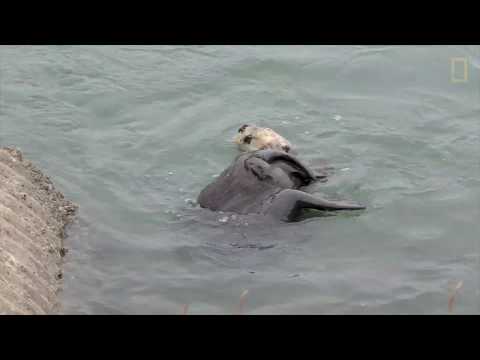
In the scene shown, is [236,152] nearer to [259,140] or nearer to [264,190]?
[259,140]

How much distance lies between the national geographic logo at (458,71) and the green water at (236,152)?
77mm

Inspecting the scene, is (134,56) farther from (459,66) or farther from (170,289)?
(170,289)

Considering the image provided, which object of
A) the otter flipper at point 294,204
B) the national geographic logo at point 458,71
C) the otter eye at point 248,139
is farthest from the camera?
the national geographic logo at point 458,71

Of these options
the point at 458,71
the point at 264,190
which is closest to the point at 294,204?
the point at 264,190

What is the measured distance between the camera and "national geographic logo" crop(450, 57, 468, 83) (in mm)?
11164

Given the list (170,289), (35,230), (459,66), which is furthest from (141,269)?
(459,66)

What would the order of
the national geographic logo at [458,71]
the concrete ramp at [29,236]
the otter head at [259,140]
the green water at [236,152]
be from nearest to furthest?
the concrete ramp at [29,236], the green water at [236,152], the otter head at [259,140], the national geographic logo at [458,71]

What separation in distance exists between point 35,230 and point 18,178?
112 centimetres

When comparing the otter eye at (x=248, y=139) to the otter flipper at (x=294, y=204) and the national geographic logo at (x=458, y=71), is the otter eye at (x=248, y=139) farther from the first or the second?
the national geographic logo at (x=458, y=71)

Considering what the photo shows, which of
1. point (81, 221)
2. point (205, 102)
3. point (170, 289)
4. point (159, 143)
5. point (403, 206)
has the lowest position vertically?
point (170, 289)

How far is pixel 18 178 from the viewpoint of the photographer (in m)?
7.34

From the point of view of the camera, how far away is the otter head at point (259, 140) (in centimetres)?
846

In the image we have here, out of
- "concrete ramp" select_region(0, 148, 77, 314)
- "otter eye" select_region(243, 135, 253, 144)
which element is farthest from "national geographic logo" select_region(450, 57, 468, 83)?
"concrete ramp" select_region(0, 148, 77, 314)

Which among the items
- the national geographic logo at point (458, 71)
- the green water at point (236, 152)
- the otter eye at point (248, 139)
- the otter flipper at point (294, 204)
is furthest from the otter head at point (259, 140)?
the national geographic logo at point (458, 71)
